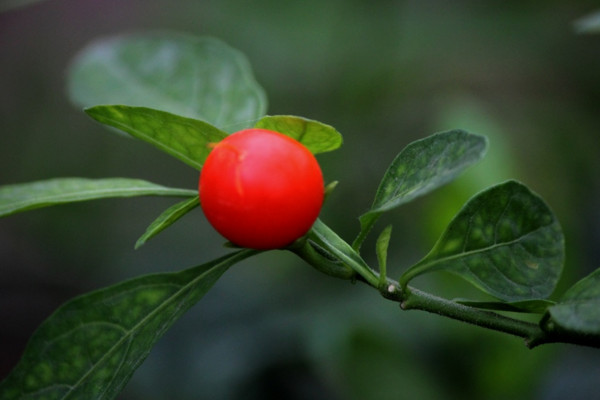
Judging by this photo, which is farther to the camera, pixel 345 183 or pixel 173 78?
pixel 345 183

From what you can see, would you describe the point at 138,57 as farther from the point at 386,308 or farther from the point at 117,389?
the point at 386,308

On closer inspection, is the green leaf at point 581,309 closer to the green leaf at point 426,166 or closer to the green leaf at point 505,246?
the green leaf at point 505,246

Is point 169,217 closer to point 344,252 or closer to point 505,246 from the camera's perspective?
point 344,252

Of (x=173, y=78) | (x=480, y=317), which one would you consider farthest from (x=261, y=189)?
(x=173, y=78)

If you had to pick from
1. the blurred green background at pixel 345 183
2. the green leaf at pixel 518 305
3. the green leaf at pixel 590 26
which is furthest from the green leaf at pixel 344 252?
the blurred green background at pixel 345 183

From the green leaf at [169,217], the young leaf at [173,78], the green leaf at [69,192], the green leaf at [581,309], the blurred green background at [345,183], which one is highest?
the young leaf at [173,78]

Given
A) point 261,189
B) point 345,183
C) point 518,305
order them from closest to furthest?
point 261,189 < point 518,305 < point 345,183

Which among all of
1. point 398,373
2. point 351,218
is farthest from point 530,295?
point 351,218
